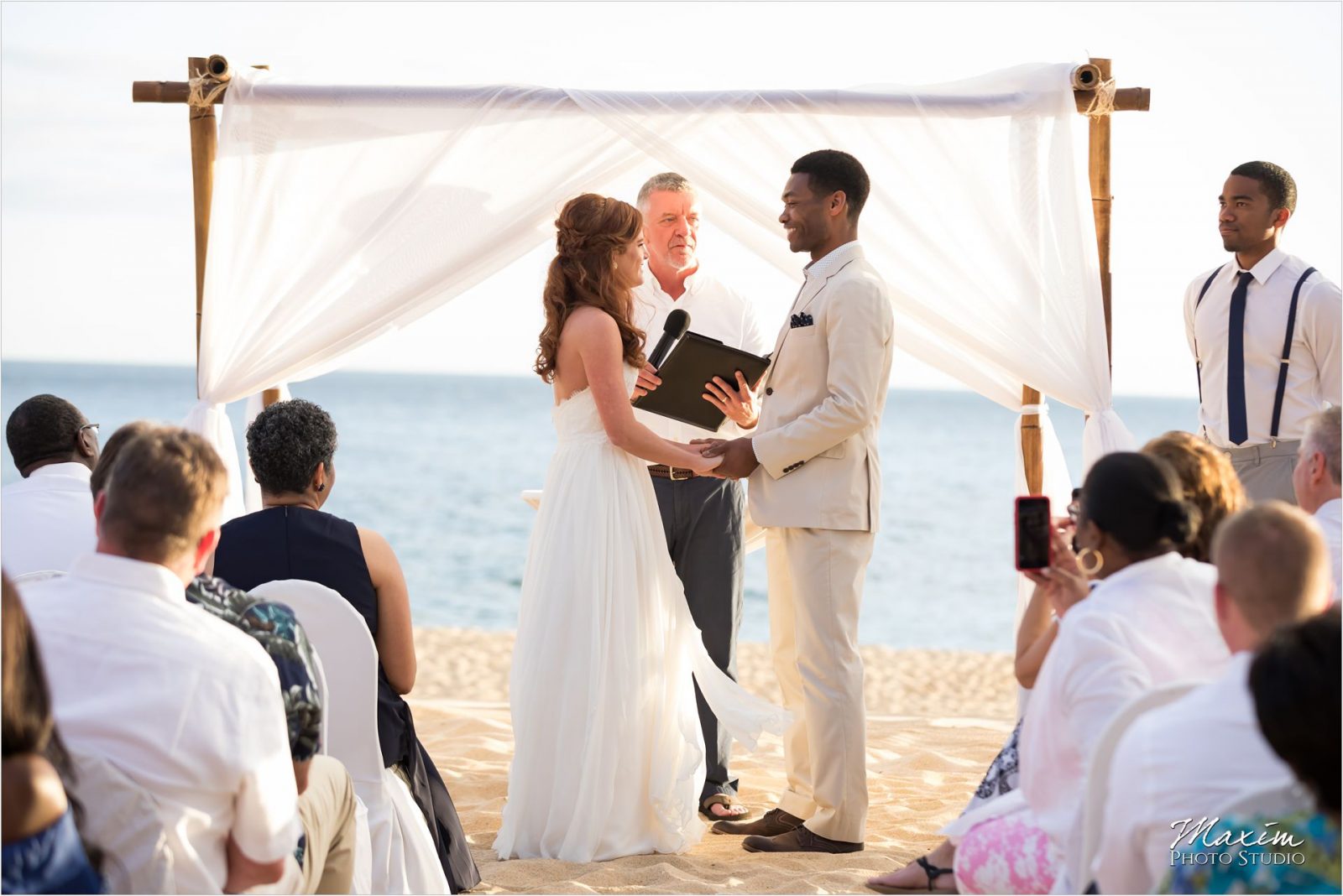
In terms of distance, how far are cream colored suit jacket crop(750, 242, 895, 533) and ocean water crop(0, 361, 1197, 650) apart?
440cm

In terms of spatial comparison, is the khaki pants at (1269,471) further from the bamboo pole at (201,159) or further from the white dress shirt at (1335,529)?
the bamboo pole at (201,159)

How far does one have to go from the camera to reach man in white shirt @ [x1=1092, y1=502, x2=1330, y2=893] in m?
1.74

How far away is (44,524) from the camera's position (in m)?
3.21

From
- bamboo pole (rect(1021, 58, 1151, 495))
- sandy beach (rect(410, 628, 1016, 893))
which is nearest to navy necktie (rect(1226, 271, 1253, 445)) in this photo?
bamboo pole (rect(1021, 58, 1151, 495))

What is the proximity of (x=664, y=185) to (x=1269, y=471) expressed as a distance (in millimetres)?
2242

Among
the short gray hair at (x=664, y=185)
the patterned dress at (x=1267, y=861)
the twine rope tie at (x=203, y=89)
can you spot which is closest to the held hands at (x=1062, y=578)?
the patterned dress at (x=1267, y=861)

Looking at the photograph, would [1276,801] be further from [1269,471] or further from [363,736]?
[1269,471]

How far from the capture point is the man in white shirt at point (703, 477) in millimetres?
4422

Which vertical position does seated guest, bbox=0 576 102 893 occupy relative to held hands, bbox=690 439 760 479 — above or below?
below

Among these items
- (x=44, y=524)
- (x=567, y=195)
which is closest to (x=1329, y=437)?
(x=567, y=195)

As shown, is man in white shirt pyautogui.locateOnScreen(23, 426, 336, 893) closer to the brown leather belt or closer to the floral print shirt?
the floral print shirt

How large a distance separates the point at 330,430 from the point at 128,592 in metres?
1.13

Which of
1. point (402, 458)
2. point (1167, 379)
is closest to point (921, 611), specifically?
point (402, 458)

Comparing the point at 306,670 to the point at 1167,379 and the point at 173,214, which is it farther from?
the point at 1167,379
